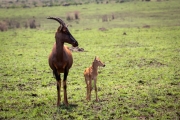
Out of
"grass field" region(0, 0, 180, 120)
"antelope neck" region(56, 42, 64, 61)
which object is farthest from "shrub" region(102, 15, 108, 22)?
"antelope neck" region(56, 42, 64, 61)

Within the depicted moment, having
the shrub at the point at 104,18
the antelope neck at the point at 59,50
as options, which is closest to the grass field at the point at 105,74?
the antelope neck at the point at 59,50

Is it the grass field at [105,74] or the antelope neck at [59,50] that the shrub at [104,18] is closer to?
the grass field at [105,74]

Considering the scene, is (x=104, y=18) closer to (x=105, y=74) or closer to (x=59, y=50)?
(x=105, y=74)

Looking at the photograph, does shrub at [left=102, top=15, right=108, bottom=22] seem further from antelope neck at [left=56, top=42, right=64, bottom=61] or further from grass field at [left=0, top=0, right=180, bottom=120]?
antelope neck at [left=56, top=42, right=64, bottom=61]

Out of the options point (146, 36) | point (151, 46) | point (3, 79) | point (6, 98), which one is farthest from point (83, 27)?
point (6, 98)

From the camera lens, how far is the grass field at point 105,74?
8766mm

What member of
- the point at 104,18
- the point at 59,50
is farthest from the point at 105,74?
the point at 104,18

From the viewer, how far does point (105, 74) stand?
13367mm

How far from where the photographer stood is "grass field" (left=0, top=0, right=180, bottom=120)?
8.77 m

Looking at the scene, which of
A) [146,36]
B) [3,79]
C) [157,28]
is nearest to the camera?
[3,79]

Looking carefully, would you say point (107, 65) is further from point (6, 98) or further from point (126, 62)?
point (6, 98)

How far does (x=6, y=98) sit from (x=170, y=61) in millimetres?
9218

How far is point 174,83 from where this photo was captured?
1151 centimetres

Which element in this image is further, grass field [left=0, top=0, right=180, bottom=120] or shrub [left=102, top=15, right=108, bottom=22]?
shrub [left=102, top=15, right=108, bottom=22]
